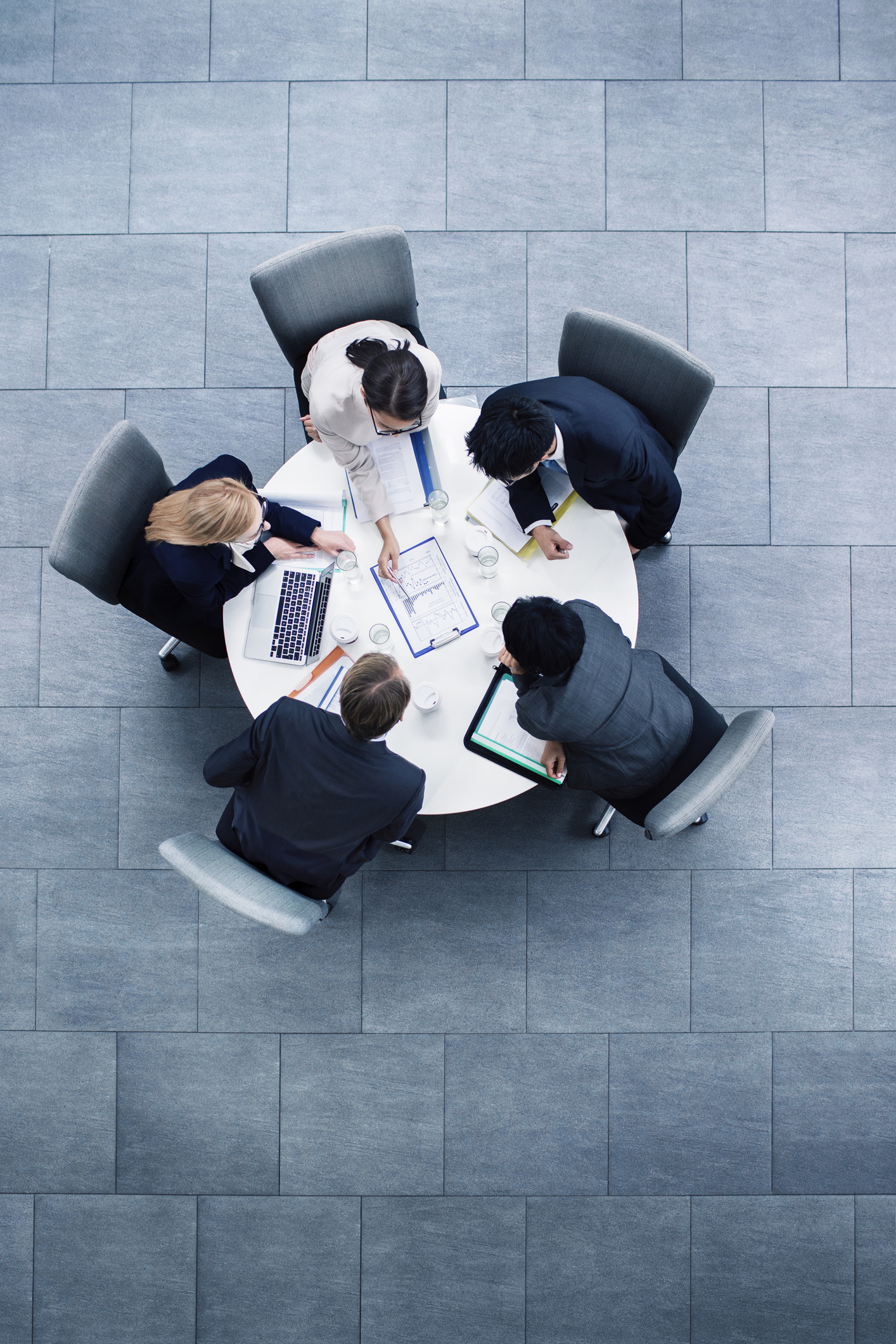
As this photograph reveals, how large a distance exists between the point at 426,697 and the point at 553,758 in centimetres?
36

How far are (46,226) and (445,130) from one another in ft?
4.66

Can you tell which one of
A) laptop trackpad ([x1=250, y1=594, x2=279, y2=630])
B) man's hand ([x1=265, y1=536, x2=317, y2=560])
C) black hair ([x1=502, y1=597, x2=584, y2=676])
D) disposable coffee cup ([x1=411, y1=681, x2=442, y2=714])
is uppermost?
man's hand ([x1=265, y1=536, x2=317, y2=560])

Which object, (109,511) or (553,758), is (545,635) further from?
(109,511)

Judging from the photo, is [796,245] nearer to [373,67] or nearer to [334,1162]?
[373,67]

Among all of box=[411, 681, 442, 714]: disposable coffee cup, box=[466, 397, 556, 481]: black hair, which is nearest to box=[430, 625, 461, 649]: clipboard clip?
box=[411, 681, 442, 714]: disposable coffee cup

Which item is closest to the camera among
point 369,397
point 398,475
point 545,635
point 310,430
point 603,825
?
point 545,635

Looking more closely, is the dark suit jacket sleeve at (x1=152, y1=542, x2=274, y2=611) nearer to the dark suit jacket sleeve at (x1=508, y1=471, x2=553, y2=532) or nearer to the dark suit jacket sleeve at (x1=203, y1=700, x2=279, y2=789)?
the dark suit jacket sleeve at (x1=203, y1=700, x2=279, y2=789)

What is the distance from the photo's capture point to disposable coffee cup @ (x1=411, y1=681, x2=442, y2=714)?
2.18m

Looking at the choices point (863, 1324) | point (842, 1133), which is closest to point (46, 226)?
point (842, 1133)

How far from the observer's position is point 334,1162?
2805mm

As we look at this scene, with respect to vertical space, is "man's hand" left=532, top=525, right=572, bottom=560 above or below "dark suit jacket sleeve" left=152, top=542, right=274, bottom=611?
above

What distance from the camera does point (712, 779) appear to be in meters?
2.15

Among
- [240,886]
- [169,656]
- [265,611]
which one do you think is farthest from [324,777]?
[169,656]

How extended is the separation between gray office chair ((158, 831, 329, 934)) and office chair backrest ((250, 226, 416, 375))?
1387 mm
